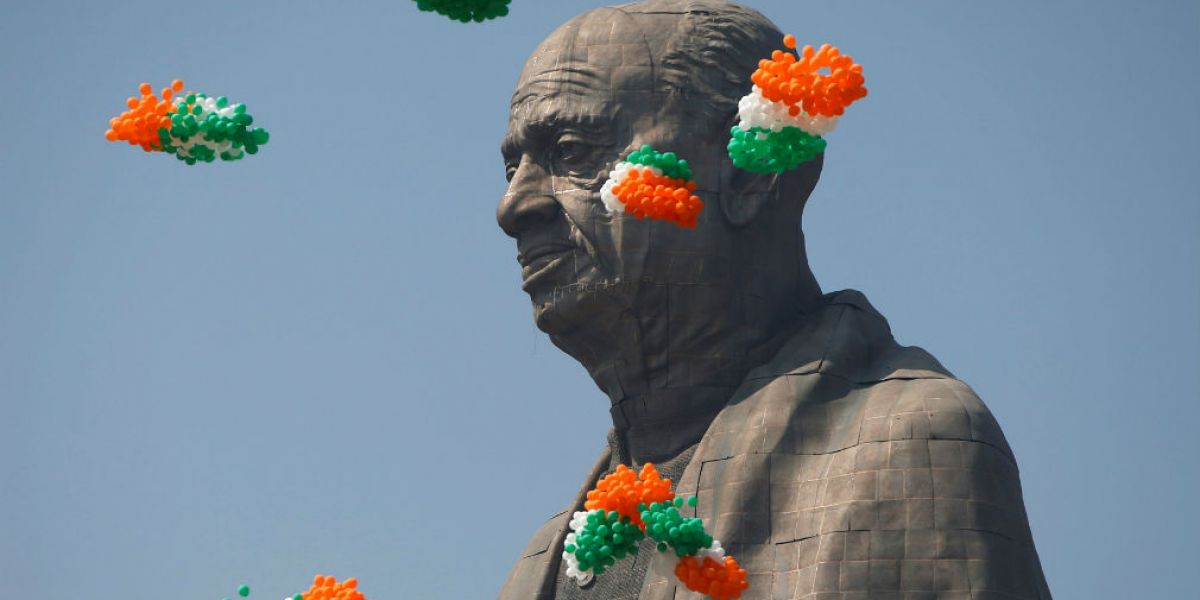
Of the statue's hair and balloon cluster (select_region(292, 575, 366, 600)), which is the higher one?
the statue's hair

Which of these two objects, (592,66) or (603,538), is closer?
(603,538)

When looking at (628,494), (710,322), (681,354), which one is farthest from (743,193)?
(628,494)

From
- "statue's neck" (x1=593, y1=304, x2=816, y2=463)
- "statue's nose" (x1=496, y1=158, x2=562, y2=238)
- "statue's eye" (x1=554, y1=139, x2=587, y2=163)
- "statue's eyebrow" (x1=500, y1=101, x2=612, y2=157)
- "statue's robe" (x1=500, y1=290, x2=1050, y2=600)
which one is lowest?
"statue's robe" (x1=500, y1=290, x2=1050, y2=600)

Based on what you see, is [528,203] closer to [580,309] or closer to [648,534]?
[580,309]

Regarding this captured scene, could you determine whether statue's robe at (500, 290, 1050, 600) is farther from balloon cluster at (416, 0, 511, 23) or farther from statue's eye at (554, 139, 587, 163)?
balloon cluster at (416, 0, 511, 23)

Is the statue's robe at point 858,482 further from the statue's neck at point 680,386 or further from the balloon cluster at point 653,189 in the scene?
the balloon cluster at point 653,189

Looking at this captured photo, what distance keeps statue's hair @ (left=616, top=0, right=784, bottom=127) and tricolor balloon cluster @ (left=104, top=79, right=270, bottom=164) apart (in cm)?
381

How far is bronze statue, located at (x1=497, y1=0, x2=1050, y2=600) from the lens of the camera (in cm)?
2336

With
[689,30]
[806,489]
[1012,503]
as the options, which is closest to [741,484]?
[806,489]

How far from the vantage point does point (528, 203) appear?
2472cm

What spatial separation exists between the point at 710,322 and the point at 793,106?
2.87 m

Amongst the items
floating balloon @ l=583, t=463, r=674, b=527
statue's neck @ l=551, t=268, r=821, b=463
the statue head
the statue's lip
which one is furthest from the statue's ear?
floating balloon @ l=583, t=463, r=674, b=527

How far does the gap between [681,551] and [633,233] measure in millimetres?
3449

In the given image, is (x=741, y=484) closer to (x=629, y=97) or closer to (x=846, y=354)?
(x=846, y=354)
